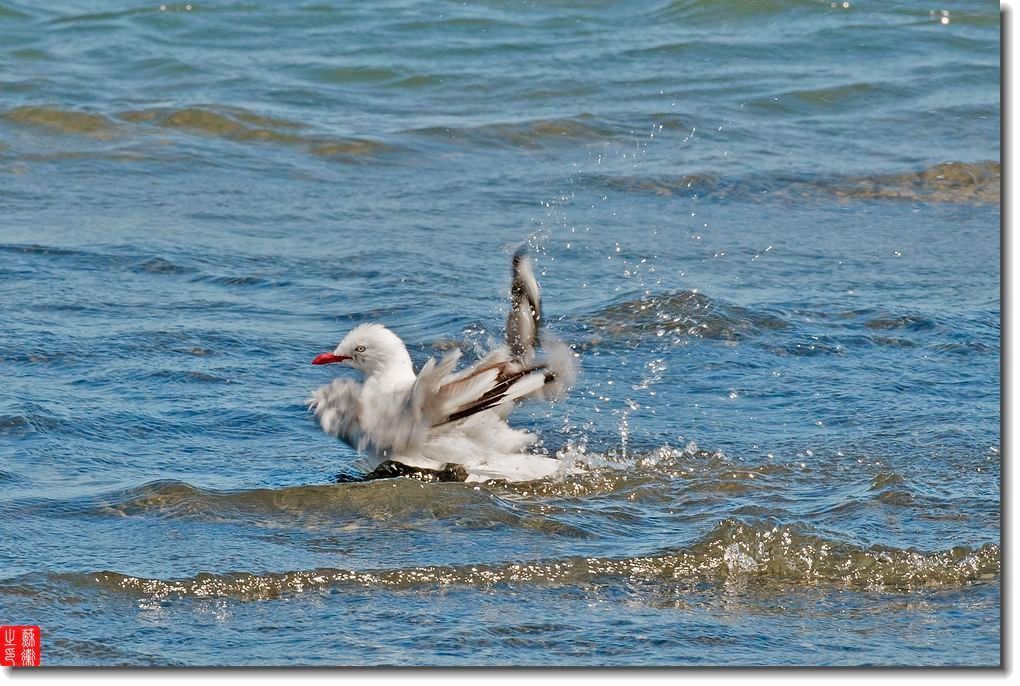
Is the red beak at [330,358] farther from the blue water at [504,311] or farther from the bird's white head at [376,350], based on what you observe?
the blue water at [504,311]

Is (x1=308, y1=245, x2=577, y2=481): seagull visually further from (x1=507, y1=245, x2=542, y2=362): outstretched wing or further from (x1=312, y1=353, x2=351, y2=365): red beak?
(x1=312, y1=353, x2=351, y2=365): red beak

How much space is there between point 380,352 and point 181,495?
1108mm

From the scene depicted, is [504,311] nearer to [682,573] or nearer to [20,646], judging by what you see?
[682,573]

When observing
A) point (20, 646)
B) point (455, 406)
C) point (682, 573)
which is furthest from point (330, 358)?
point (20, 646)

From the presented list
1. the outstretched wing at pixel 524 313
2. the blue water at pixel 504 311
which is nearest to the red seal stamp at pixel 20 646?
the blue water at pixel 504 311

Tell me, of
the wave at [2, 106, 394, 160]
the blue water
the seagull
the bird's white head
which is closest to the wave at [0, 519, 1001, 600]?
the blue water

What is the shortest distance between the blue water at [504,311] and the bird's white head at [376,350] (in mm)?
424

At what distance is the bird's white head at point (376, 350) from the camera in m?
6.38

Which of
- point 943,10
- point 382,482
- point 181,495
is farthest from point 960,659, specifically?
point 943,10

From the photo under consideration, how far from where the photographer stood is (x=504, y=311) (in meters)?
8.16

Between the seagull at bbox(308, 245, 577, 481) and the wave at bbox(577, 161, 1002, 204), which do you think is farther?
the wave at bbox(577, 161, 1002, 204)

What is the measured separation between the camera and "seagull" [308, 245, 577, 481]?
5992mm

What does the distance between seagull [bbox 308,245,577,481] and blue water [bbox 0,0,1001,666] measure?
9.0 inches

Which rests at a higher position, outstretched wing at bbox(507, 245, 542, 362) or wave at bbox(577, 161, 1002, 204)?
outstretched wing at bbox(507, 245, 542, 362)
